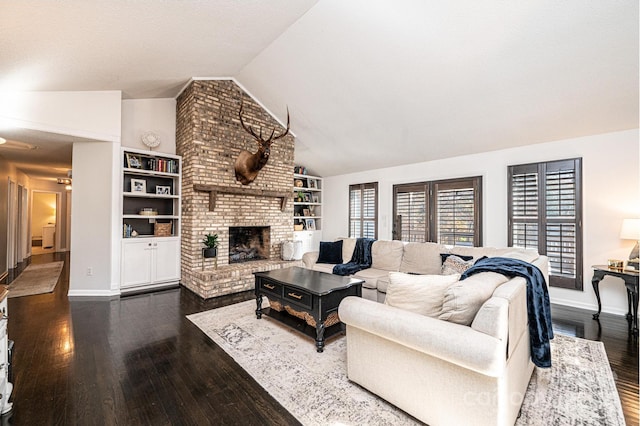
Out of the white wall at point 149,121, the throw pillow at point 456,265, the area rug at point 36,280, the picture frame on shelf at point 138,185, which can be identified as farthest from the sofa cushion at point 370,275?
the area rug at point 36,280

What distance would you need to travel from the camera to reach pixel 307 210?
7.93m

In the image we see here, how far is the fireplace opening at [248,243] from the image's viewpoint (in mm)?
5785

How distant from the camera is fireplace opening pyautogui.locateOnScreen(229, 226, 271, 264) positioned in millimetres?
5785

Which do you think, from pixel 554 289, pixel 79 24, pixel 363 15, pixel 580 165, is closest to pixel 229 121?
pixel 79 24

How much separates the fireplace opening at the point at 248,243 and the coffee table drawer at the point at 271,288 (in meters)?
2.42

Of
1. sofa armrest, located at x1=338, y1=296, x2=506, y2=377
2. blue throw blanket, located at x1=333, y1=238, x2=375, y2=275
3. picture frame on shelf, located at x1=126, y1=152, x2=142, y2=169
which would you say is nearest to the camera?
sofa armrest, located at x1=338, y1=296, x2=506, y2=377

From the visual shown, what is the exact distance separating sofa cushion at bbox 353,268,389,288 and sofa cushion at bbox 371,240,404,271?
0.41ft

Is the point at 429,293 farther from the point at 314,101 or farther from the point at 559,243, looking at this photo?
the point at 314,101

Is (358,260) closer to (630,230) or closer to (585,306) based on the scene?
(585,306)

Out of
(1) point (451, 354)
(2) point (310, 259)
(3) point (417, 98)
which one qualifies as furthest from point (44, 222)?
(1) point (451, 354)

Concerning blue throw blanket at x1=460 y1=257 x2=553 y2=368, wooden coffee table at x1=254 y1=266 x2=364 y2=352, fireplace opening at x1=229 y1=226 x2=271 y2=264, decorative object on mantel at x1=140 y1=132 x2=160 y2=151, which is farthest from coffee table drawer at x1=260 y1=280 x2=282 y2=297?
decorative object on mantel at x1=140 y1=132 x2=160 y2=151

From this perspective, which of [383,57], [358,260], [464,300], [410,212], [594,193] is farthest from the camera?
[410,212]

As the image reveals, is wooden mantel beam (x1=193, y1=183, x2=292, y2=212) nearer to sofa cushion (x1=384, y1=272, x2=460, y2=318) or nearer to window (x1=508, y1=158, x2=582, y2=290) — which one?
sofa cushion (x1=384, y1=272, x2=460, y2=318)

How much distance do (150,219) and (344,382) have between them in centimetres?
474
